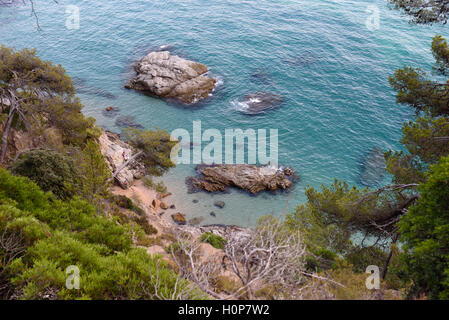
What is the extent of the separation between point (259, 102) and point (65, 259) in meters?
31.4

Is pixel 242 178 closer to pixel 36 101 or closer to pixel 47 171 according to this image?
pixel 47 171

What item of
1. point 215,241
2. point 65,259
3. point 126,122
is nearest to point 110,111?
point 126,122

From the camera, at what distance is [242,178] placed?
27438mm

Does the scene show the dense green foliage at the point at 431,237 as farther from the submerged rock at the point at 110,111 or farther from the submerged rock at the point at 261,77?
the submerged rock at the point at 110,111

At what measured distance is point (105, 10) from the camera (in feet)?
198

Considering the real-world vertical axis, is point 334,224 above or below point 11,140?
above

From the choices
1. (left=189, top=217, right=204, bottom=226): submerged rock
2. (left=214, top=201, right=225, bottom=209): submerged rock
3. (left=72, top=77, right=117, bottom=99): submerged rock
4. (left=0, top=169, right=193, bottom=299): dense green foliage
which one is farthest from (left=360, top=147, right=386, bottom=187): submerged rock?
(left=72, top=77, right=117, bottom=99): submerged rock

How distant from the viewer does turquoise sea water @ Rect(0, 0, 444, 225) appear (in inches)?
1176

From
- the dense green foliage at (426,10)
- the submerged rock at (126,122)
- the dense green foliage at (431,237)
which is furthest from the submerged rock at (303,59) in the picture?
the dense green foliage at (431,237)

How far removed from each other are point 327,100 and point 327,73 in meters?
6.82

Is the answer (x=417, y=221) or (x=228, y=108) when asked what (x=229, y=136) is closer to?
(x=228, y=108)

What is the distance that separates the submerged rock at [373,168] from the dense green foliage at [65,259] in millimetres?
24089

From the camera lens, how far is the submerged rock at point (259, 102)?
35.2m
